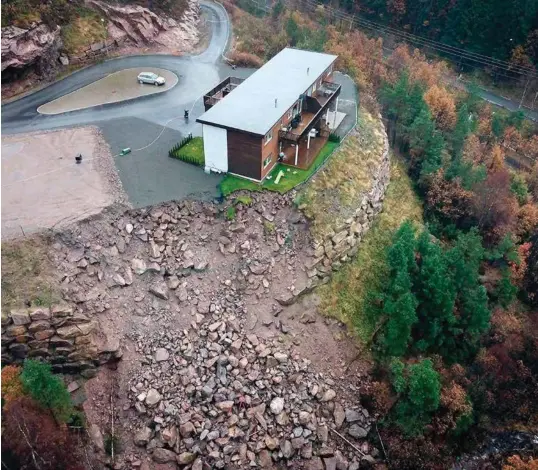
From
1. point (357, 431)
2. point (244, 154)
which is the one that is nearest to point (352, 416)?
point (357, 431)

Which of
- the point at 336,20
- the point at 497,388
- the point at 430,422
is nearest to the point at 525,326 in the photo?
the point at 497,388

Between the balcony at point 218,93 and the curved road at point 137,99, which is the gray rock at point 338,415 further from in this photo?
the curved road at point 137,99

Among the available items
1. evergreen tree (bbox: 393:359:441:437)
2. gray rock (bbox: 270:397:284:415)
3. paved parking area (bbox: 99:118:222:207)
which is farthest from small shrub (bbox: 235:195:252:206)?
evergreen tree (bbox: 393:359:441:437)

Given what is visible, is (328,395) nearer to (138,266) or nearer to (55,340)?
(138,266)

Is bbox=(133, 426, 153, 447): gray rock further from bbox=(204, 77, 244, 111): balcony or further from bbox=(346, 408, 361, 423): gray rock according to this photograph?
bbox=(204, 77, 244, 111): balcony

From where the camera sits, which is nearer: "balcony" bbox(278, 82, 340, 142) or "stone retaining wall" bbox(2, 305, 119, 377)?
"stone retaining wall" bbox(2, 305, 119, 377)

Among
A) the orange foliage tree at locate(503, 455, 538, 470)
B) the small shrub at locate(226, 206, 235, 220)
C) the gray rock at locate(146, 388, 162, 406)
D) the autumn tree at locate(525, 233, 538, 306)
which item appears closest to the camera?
the orange foliage tree at locate(503, 455, 538, 470)
